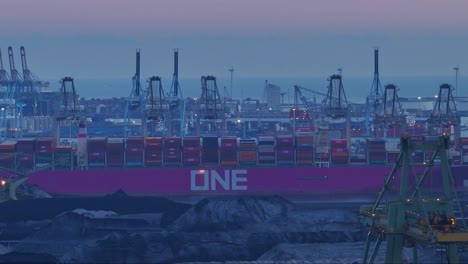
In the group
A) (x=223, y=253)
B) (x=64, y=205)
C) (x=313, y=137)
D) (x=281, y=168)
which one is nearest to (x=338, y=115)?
(x=313, y=137)

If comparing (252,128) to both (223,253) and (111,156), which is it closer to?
(111,156)

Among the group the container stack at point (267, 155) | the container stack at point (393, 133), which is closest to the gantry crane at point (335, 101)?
the container stack at point (267, 155)

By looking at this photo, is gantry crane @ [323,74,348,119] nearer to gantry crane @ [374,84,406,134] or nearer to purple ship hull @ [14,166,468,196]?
gantry crane @ [374,84,406,134]

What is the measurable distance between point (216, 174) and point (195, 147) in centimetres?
129

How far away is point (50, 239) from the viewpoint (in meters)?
22.8

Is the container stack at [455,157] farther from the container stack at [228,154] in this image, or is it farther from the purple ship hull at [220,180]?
the container stack at [228,154]

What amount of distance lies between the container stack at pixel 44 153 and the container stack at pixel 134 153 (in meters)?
2.78

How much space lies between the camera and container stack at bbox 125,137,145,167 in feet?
113

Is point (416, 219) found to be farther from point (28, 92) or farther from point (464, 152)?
point (28, 92)

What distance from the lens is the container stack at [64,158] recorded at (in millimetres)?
34344

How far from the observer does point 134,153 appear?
34594 mm

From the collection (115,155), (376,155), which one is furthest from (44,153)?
(376,155)

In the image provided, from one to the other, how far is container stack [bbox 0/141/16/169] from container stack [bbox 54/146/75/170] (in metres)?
1.57

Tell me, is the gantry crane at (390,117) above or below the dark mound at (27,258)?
above
